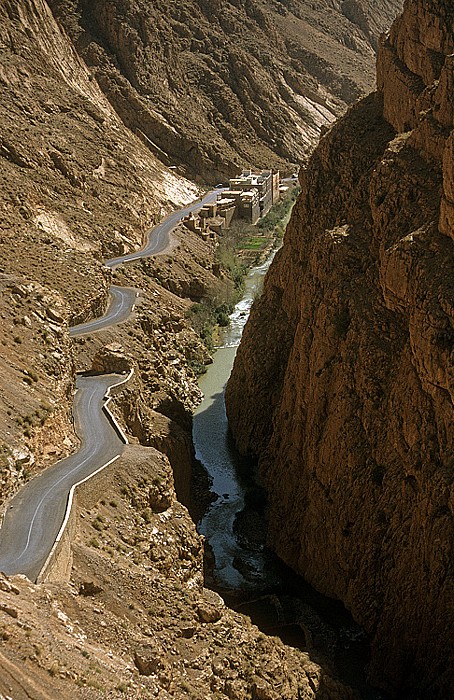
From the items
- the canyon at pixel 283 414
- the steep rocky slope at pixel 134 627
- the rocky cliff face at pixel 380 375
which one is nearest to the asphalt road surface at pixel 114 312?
the canyon at pixel 283 414

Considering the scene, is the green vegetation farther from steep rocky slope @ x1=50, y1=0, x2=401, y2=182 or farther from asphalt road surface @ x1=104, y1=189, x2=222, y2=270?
steep rocky slope @ x1=50, y1=0, x2=401, y2=182

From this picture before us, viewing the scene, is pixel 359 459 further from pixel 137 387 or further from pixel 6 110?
pixel 6 110

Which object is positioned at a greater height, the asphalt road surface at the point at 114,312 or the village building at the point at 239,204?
the village building at the point at 239,204

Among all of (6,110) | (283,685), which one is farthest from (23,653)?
(6,110)

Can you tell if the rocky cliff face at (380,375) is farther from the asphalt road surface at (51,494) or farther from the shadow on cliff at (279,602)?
the asphalt road surface at (51,494)

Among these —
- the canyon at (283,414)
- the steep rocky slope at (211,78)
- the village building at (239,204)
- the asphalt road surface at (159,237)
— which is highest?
the steep rocky slope at (211,78)

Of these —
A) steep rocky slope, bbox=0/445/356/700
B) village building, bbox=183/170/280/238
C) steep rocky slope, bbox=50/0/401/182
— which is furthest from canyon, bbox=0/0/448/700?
steep rocky slope, bbox=50/0/401/182

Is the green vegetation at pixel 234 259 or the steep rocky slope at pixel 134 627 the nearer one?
the steep rocky slope at pixel 134 627
